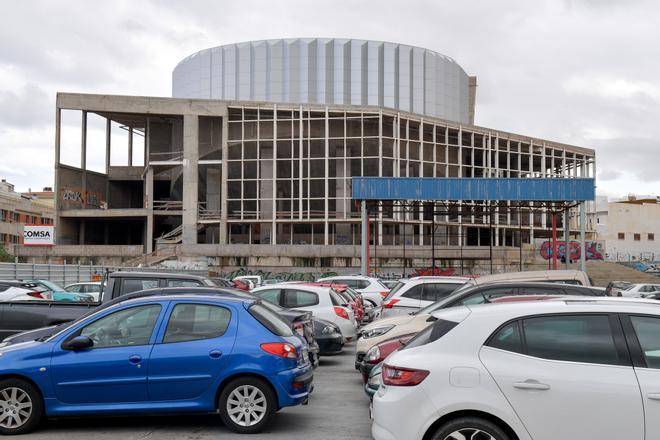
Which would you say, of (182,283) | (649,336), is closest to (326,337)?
(182,283)

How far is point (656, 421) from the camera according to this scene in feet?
16.7

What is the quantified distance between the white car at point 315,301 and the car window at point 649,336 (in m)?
9.81

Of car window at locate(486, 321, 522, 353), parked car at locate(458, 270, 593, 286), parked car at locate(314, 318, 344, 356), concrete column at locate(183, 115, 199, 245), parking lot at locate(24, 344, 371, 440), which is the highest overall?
concrete column at locate(183, 115, 199, 245)

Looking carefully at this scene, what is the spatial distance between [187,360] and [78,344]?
1.25 meters

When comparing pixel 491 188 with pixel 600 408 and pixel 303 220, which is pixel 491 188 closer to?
pixel 303 220

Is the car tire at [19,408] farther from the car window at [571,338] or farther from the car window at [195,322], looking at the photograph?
the car window at [571,338]

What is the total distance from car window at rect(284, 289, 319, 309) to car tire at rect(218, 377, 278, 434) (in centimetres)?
734

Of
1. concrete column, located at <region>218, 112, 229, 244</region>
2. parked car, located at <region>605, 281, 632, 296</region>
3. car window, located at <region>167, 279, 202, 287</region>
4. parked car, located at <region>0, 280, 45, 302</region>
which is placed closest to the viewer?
car window, located at <region>167, 279, 202, 287</region>

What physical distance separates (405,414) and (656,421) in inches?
72.9

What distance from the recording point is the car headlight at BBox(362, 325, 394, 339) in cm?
1123

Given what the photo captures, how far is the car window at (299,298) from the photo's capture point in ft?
49.9

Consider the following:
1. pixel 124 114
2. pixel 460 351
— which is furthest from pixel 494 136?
pixel 460 351

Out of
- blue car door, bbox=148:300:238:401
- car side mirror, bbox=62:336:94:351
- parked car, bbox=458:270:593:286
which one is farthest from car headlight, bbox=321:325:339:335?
car side mirror, bbox=62:336:94:351

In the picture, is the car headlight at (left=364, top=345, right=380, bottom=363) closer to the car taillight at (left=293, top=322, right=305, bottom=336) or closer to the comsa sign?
the car taillight at (left=293, top=322, right=305, bottom=336)
